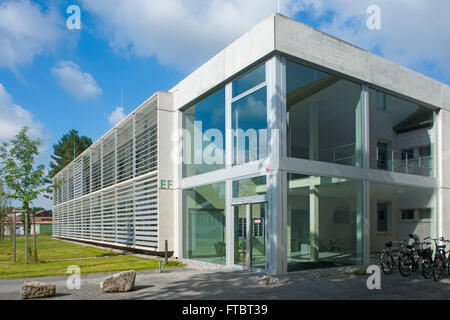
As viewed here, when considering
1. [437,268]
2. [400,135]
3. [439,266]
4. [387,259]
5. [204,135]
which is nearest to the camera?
[437,268]

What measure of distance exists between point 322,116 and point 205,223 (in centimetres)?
576

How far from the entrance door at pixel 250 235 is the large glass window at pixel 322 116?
6.80ft

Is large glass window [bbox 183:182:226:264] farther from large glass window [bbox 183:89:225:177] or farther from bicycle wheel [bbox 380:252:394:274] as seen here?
bicycle wheel [bbox 380:252:394:274]

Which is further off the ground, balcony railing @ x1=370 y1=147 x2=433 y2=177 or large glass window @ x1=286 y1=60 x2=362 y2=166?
large glass window @ x1=286 y1=60 x2=362 y2=166

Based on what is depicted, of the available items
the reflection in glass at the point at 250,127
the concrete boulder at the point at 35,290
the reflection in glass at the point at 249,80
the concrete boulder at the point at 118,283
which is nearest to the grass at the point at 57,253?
the concrete boulder at the point at 35,290

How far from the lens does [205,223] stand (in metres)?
14.3

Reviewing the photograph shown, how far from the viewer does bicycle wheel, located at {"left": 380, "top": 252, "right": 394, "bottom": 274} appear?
1118 cm

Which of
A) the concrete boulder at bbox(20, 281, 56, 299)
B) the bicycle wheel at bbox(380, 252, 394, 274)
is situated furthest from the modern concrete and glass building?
the concrete boulder at bbox(20, 281, 56, 299)

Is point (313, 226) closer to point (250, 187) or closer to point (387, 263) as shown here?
point (250, 187)

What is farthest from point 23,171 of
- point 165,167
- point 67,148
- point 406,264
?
point 67,148

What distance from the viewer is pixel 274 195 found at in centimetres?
1061

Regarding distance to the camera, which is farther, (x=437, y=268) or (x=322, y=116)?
(x=322, y=116)

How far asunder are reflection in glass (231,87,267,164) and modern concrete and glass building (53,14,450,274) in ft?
0.18
